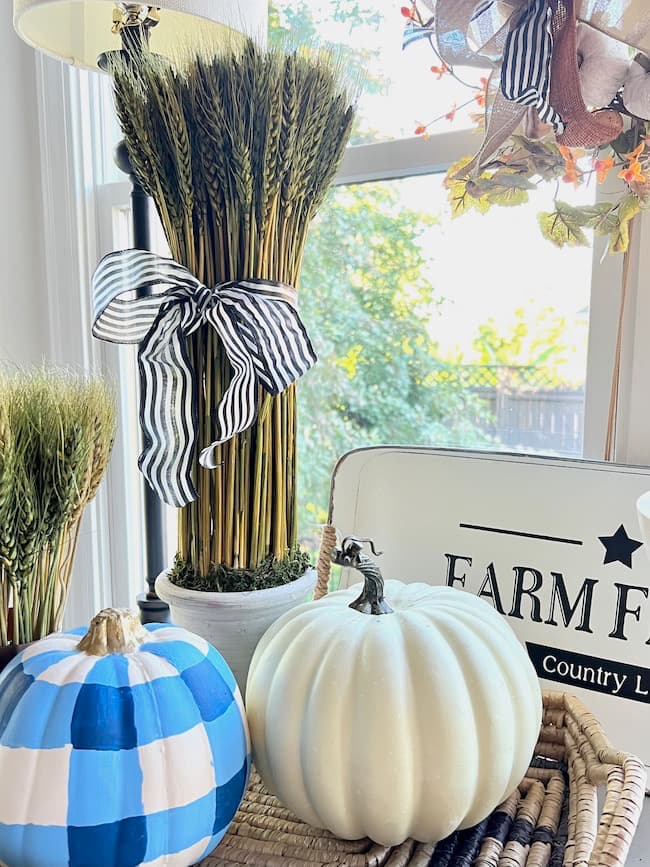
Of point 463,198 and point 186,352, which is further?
point 463,198

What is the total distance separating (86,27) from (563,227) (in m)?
0.61

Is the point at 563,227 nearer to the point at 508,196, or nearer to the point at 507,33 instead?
the point at 508,196

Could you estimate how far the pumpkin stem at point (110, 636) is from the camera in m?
0.47

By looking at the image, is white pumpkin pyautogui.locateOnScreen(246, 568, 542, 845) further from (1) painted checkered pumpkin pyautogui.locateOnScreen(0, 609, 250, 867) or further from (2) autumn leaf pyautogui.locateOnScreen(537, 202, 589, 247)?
(2) autumn leaf pyautogui.locateOnScreen(537, 202, 589, 247)

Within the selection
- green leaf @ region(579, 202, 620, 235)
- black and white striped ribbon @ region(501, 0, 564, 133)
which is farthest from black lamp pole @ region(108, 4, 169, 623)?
green leaf @ region(579, 202, 620, 235)

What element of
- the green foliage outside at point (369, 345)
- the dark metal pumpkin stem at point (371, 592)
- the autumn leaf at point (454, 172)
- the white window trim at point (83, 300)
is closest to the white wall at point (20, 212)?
the white window trim at point (83, 300)

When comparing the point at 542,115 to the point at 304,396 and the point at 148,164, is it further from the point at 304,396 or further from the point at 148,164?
the point at 304,396

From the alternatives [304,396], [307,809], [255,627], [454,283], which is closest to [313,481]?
[304,396]

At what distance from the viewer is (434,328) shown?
0.98 meters

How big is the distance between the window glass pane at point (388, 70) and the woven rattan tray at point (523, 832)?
716 mm

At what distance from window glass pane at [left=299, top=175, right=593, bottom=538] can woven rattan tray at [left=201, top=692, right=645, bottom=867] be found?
42 centimetres

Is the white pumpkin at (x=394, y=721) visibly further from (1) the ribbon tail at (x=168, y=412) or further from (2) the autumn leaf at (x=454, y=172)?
(2) the autumn leaf at (x=454, y=172)

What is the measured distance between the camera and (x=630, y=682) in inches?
25.5

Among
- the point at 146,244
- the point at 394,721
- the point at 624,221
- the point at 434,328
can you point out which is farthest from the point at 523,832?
the point at 146,244
